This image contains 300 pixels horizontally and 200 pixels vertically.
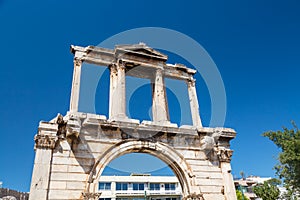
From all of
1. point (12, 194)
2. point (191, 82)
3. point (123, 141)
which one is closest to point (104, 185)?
point (12, 194)

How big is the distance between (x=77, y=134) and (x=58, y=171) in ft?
4.09

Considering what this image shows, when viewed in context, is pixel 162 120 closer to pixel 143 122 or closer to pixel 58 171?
pixel 143 122

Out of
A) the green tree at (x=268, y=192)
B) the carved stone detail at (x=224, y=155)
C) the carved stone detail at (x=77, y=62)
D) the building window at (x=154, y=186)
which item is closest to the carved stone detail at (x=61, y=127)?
the carved stone detail at (x=77, y=62)

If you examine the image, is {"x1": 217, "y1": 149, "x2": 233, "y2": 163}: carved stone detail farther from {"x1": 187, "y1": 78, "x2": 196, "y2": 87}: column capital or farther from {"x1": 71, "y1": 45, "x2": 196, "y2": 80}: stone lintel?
{"x1": 71, "y1": 45, "x2": 196, "y2": 80}: stone lintel

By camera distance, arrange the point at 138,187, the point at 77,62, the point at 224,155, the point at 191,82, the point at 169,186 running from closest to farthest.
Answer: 1. the point at 224,155
2. the point at 77,62
3. the point at 191,82
4. the point at 138,187
5. the point at 169,186

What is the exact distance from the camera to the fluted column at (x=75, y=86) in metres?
8.98

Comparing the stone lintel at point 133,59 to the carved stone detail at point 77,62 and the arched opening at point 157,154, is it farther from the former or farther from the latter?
the arched opening at point 157,154

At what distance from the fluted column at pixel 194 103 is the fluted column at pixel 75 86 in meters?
4.98

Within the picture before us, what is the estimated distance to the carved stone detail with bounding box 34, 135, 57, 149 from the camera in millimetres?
7512

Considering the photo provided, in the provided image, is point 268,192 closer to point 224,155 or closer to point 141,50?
point 224,155

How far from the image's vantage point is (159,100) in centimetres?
1030

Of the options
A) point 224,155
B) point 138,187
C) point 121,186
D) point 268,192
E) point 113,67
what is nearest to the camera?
point 224,155

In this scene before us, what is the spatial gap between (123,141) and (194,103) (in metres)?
4.10

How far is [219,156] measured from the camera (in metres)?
9.68
